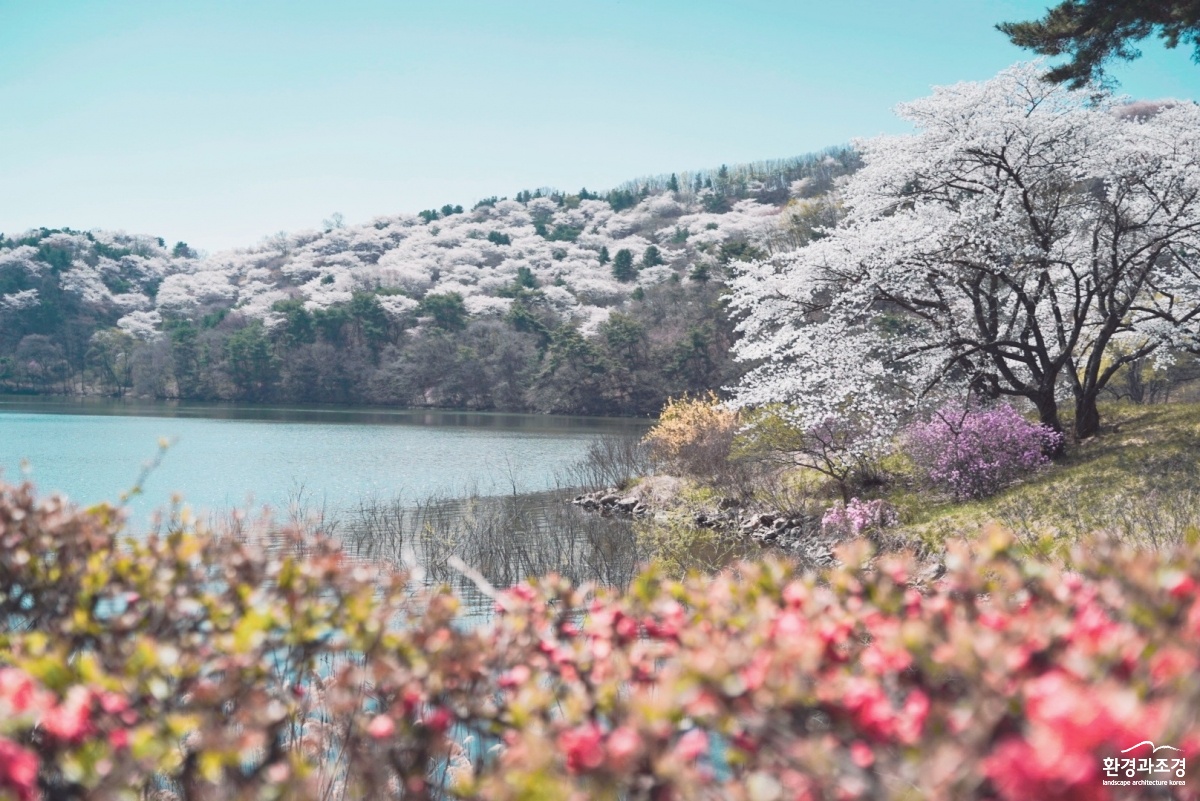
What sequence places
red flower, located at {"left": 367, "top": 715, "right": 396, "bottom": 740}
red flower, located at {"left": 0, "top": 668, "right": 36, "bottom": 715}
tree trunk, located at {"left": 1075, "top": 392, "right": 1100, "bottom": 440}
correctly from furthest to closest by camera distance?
tree trunk, located at {"left": 1075, "top": 392, "right": 1100, "bottom": 440} < red flower, located at {"left": 367, "top": 715, "right": 396, "bottom": 740} < red flower, located at {"left": 0, "top": 668, "right": 36, "bottom": 715}

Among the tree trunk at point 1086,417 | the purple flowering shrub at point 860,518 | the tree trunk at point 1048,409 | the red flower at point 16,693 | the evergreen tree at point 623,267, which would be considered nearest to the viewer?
the red flower at point 16,693

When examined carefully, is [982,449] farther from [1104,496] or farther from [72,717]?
[72,717]

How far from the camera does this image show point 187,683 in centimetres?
204

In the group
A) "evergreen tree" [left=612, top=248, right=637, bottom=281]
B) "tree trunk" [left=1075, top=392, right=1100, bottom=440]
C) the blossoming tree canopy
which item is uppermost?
"evergreen tree" [left=612, top=248, right=637, bottom=281]

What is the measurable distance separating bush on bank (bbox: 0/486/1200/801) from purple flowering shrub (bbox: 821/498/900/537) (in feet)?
31.3

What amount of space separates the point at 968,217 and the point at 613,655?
11.2m

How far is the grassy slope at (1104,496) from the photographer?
8.84 metres

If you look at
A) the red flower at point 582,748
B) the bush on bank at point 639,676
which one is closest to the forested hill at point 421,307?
the bush on bank at point 639,676

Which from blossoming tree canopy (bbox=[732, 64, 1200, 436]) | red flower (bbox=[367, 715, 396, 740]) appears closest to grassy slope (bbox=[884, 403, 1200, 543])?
blossoming tree canopy (bbox=[732, 64, 1200, 436])

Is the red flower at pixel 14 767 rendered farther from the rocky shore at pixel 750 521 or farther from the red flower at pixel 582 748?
the rocky shore at pixel 750 521

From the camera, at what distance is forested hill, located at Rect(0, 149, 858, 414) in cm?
4662

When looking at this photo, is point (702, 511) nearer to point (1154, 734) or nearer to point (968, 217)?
point (968, 217)

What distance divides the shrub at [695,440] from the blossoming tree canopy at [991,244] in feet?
9.67

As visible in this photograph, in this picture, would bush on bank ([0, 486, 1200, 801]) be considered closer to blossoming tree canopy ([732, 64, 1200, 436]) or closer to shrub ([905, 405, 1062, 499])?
shrub ([905, 405, 1062, 499])
